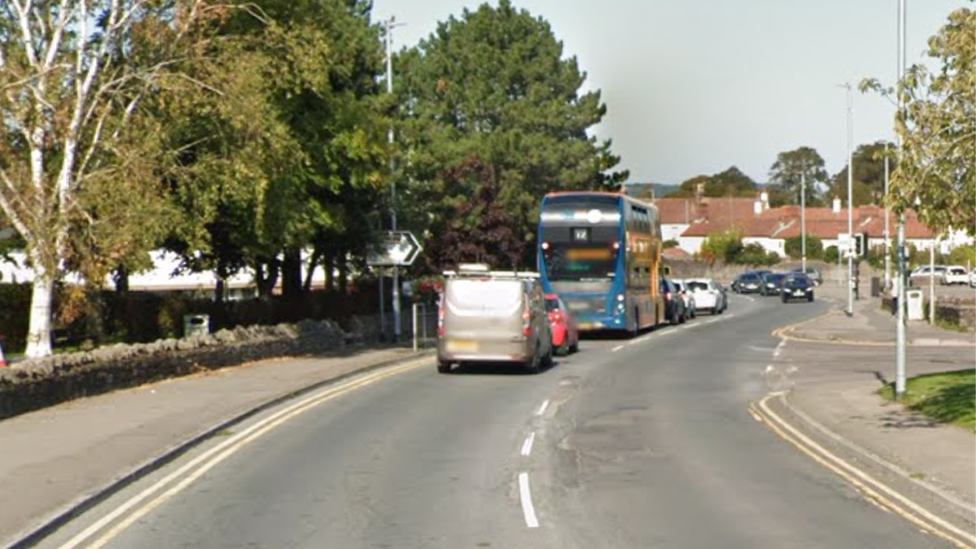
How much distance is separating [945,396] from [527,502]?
1099 cm

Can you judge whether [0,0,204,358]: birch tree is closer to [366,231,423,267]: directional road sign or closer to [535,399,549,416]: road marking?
[535,399,549,416]: road marking

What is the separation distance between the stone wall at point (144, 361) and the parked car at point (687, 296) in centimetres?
2244

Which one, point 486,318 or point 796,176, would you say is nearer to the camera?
point 486,318

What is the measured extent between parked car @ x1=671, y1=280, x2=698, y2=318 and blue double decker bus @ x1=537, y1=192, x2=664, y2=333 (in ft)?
49.5

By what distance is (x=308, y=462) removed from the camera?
16.5 meters

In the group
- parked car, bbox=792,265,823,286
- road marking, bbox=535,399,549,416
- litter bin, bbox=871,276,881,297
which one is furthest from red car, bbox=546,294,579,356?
parked car, bbox=792,265,823,286

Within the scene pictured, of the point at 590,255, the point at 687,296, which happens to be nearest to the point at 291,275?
the point at 590,255

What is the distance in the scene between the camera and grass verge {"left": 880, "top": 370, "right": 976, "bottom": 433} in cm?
1964

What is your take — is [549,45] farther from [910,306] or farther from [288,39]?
[288,39]

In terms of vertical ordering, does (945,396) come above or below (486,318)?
below

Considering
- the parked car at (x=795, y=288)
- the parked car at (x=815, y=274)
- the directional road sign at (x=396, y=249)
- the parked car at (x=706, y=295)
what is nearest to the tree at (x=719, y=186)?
the parked car at (x=815, y=274)

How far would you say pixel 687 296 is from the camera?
59.3 metres

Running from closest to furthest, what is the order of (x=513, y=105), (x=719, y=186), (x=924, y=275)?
1. (x=513, y=105)
2. (x=924, y=275)
3. (x=719, y=186)

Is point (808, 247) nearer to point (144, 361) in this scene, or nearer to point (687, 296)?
point (687, 296)
